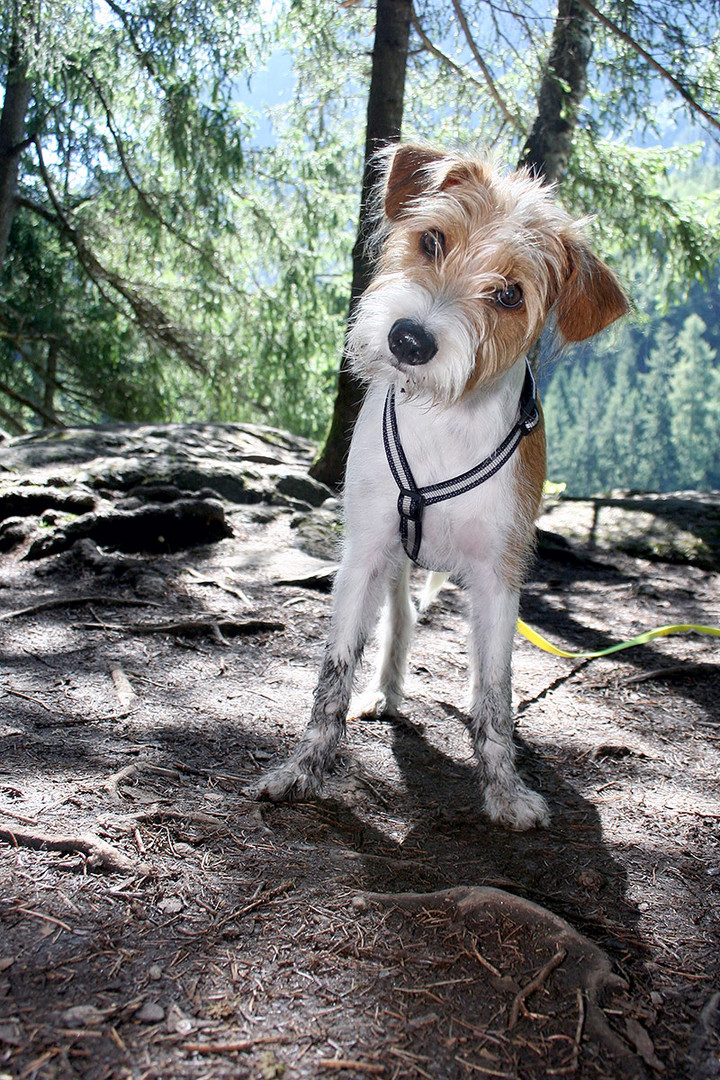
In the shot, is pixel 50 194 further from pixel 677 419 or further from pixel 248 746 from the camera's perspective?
pixel 677 419

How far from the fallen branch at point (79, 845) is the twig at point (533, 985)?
109 centimetres

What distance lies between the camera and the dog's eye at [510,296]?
2773mm

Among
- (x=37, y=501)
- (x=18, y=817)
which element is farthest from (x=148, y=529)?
(x=18, y=817)

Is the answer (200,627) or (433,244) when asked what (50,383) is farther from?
(433,244)

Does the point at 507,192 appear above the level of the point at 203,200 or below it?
below

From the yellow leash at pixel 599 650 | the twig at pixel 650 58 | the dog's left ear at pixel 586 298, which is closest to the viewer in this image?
the dog's left ear at pixel 586 298

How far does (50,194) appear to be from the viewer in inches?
394

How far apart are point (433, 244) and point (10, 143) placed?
9120 millimetres

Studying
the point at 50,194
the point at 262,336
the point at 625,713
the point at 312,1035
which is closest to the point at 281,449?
the point at 262,336

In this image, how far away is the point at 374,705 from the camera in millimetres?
3959

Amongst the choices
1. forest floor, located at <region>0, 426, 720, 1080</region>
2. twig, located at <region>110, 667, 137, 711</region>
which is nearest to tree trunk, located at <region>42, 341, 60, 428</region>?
forest floor, located at <region>0, 426, 720, 1080</region>

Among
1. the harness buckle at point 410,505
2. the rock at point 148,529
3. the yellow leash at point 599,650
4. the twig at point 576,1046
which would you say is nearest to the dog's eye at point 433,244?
the harness buckle at point 410,505

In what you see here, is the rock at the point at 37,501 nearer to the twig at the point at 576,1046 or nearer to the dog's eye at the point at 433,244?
the dog's eye at the point at 433,244

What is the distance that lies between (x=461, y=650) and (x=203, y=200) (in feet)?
23.5
